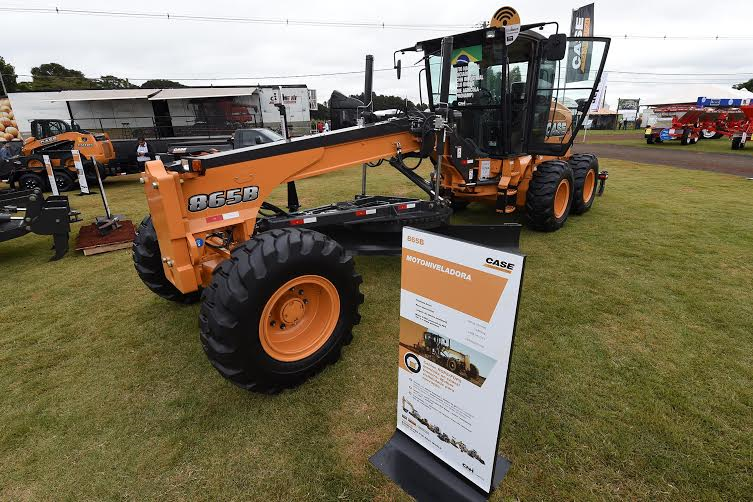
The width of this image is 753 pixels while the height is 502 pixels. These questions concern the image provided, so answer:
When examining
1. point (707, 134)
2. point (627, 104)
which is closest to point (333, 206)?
point (707, 134)

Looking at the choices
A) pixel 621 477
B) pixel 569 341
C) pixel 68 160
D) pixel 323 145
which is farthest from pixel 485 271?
pixel 68 160

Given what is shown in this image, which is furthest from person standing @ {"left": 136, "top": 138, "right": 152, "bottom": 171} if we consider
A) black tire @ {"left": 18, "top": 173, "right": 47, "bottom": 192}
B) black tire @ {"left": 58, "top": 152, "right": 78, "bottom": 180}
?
black tire @ {"left": 18, "top": 173, "right": 47, "bottom": 192}

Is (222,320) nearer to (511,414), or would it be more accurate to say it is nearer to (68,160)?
(511,414)

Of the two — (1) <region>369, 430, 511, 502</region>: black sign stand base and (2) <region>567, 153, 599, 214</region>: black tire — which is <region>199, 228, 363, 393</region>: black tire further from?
(2) <region>567, 153, 599, 214</region>: black tire

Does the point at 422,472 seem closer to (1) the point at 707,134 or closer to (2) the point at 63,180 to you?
(2) the point at 63,180

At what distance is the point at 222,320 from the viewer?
7.99ft

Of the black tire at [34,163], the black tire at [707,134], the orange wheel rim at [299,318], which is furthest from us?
the black tire at [707,134]

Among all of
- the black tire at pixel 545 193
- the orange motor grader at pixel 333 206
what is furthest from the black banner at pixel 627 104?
the orange motor grader at pixel 333 206

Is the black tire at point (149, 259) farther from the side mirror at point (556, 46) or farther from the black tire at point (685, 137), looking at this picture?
the black tire at point (685, 137)

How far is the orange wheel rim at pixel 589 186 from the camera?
710 cm

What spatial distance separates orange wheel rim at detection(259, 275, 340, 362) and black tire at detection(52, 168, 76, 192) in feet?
41.7

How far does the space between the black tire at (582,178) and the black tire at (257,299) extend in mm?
5502

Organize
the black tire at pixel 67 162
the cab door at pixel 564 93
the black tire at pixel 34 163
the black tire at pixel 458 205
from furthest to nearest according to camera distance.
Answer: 1. the black tire at pixel 67 162
2. the black tire at pixel 34 163
3. the black tire at pixel 458 205
4. the cab door at pixel 564 93

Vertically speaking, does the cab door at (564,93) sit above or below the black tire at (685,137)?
above
